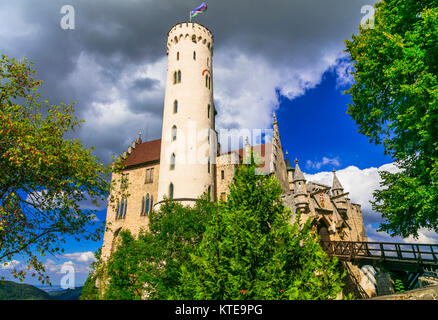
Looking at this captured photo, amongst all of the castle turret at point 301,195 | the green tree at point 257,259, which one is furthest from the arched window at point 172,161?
the green tree at point 257,259

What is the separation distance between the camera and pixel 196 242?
16.8m

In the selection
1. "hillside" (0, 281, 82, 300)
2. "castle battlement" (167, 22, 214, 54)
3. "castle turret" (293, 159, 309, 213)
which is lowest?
"hillside" (0, 281, 82, 300)

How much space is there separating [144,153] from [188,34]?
16.8m

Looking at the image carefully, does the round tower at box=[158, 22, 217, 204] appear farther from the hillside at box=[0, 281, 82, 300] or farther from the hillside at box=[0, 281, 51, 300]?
the hillside at box=[0, 281, 51, 300]

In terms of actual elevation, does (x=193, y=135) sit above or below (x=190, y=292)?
above

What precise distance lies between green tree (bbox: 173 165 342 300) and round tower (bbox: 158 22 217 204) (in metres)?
16.8

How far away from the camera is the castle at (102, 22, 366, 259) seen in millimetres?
25797

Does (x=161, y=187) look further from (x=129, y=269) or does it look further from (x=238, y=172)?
(x=238, y=172)

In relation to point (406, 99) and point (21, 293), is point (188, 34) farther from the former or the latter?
point (21, 293)

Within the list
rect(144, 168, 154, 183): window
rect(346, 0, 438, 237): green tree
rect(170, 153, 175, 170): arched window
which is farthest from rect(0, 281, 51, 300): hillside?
rect(346, 0, 438, 237): green tree

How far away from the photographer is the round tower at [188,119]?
26.5 meters

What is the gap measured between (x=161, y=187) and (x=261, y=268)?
20853 millimetres
